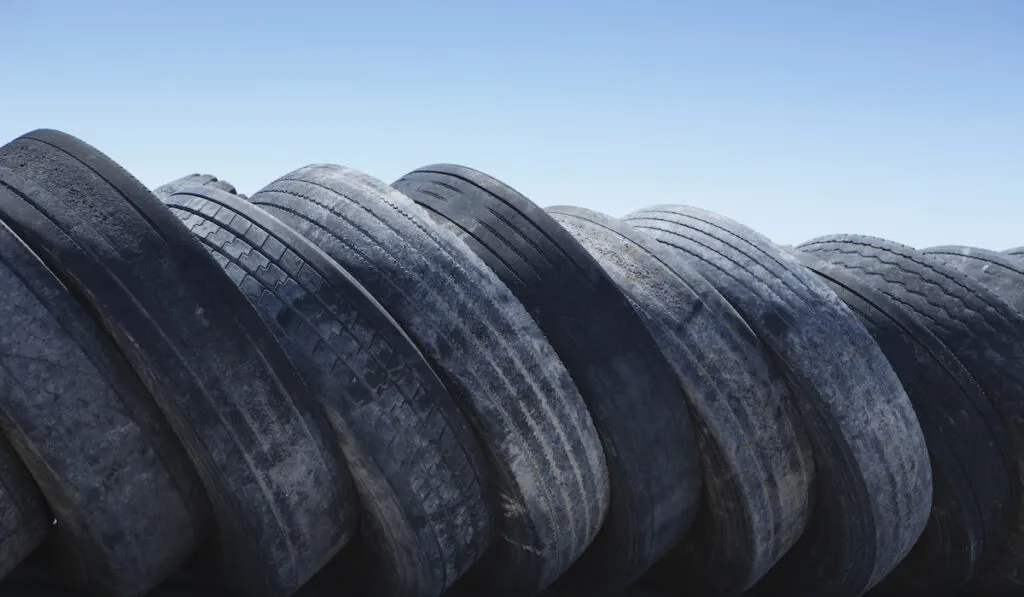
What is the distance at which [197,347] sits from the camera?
268 centimetres

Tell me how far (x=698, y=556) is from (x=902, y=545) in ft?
2.88

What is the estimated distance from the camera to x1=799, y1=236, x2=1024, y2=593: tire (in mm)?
4113

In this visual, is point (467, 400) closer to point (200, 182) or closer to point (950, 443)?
point (950, 443)

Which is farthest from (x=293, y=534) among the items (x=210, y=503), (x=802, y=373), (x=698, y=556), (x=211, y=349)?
(x=802, y=373)

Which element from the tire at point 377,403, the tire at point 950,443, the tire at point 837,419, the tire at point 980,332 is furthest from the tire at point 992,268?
the tire at point 377,403

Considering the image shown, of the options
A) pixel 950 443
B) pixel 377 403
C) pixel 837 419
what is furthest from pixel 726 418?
pixel 377 403

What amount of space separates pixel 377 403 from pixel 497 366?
0.43 metres

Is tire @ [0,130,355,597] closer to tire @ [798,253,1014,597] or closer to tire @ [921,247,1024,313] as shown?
tire @ [798,253,1014,597]

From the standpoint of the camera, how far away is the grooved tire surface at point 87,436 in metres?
2.56

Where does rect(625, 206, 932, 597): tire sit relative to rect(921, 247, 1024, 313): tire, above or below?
below

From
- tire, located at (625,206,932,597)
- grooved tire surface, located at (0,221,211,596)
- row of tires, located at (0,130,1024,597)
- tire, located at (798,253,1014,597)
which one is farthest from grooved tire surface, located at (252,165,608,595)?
tire, located at (798,253,1014,597)

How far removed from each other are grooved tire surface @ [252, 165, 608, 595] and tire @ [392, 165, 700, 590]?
0.11 metres

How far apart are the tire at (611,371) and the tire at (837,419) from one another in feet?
1.81

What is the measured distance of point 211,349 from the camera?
2.69m
